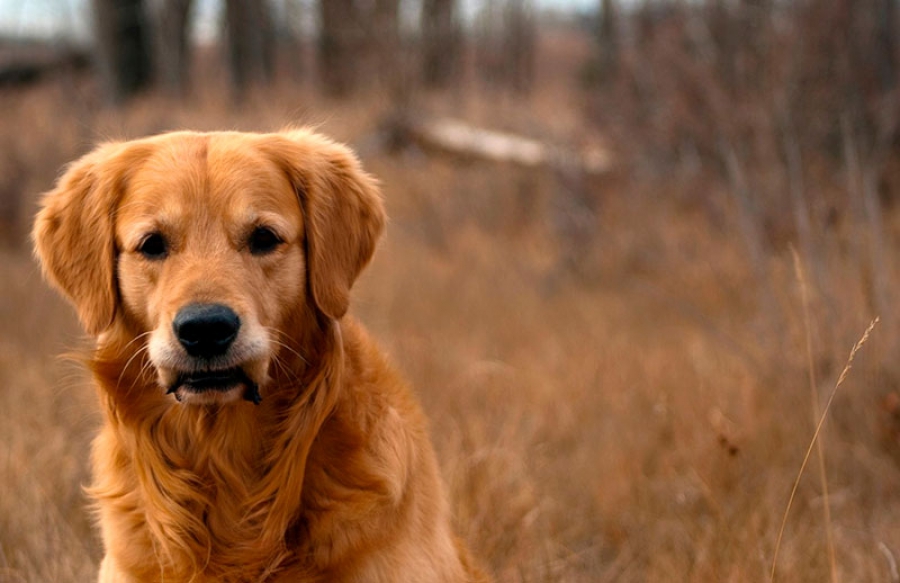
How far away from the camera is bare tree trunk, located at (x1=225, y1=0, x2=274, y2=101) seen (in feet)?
57.9

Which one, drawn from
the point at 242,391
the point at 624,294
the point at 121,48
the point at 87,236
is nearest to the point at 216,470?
the point at 242,391

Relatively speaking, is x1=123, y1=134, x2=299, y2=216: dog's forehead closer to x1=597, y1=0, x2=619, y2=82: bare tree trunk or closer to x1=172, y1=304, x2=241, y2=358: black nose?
x1=172, y1=304, x2=241, y2=358: black nose

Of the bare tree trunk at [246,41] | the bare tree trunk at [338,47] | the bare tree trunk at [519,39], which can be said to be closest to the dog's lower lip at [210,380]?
the bare tree trunk at [246,41]

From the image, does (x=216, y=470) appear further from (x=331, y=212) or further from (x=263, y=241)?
(x=331, y=212)

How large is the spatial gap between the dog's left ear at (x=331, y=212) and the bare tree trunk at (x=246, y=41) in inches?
542

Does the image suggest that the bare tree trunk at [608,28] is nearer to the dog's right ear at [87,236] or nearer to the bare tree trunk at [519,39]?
the bare tree trunk at [519,39]

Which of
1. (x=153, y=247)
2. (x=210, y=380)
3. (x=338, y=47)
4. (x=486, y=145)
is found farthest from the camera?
(x=338, y=47)

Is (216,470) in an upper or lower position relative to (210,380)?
lower

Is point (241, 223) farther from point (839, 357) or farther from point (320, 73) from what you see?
point (320, 73)

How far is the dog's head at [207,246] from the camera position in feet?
7.45

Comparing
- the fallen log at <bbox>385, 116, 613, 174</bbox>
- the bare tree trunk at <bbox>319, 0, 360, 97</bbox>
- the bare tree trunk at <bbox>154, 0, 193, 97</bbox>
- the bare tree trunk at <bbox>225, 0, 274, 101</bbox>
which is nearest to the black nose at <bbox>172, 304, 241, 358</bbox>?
the fallen log at <bbox>385, 116, 613, 174</bbox>

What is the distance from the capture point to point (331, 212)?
2.71m

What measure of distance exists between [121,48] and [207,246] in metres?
16.4

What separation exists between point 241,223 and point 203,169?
19 centimetres
